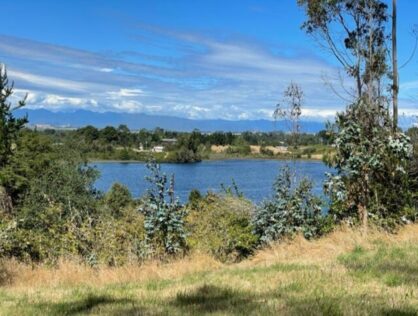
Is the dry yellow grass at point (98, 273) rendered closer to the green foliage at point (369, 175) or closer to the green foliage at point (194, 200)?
the green foliage at point (369, 175)

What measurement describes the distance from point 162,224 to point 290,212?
8.58 feet

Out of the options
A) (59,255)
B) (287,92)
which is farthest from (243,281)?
(287,92)

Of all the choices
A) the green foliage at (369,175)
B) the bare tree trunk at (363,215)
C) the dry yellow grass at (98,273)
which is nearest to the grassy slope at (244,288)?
the dry yellow grass at (98,273)

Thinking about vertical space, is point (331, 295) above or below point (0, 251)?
above

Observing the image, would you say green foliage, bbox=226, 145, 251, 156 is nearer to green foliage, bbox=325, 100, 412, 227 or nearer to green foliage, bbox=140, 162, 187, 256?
green foliage, bbox=325, 100, 412, 227

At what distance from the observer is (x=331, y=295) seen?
564 centimetres

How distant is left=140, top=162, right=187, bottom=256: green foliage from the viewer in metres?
10.8

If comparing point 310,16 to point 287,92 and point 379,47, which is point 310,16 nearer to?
point 379,47

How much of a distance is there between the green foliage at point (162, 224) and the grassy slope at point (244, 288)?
4.58ft

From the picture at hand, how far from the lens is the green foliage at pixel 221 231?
37.3 ft

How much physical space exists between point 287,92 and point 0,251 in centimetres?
720

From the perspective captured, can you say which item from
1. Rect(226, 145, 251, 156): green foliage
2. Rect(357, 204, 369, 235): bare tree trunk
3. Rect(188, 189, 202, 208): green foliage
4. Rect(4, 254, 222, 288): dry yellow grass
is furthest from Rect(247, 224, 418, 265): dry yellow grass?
Rect(226, 145, 251, 156): green foliage

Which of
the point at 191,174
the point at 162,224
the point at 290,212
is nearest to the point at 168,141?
the point at 191,174

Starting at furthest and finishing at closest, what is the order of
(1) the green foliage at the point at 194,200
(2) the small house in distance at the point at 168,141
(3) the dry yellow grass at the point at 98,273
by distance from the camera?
(2) the small house in distance at the point at 168,141, (1) the green foliage at the point at 194,200, (3) the dry yellow grass at the point at 98,273
